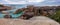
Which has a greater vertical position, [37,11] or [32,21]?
[37,11]

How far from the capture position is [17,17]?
1.78 meters

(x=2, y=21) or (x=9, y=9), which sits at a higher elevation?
(x=9, y=9)

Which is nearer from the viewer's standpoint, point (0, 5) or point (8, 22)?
point (8, 22)

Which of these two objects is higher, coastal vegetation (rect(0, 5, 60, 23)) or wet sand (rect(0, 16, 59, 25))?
coastal vegetation (rect(0, 5, 60, 23))

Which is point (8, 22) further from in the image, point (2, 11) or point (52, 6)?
point (52, 6)

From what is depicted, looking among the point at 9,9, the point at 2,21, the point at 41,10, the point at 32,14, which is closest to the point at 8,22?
the point at 2,21

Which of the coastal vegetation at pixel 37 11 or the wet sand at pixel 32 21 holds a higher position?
the coastal vegetation at pixel 37 11

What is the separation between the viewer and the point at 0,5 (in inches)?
72.8

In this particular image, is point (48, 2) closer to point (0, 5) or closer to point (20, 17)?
point (20, 17)

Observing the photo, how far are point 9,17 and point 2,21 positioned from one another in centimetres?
11

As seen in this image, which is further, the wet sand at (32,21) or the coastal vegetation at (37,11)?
the coastal vegetation at (37,11)

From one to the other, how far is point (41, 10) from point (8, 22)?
461 millimetres

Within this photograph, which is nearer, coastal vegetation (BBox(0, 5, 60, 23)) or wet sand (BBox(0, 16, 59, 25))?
wet sand (BBox(0, 16, 59, 25))

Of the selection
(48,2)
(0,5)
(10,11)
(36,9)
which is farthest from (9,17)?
(48,2)
